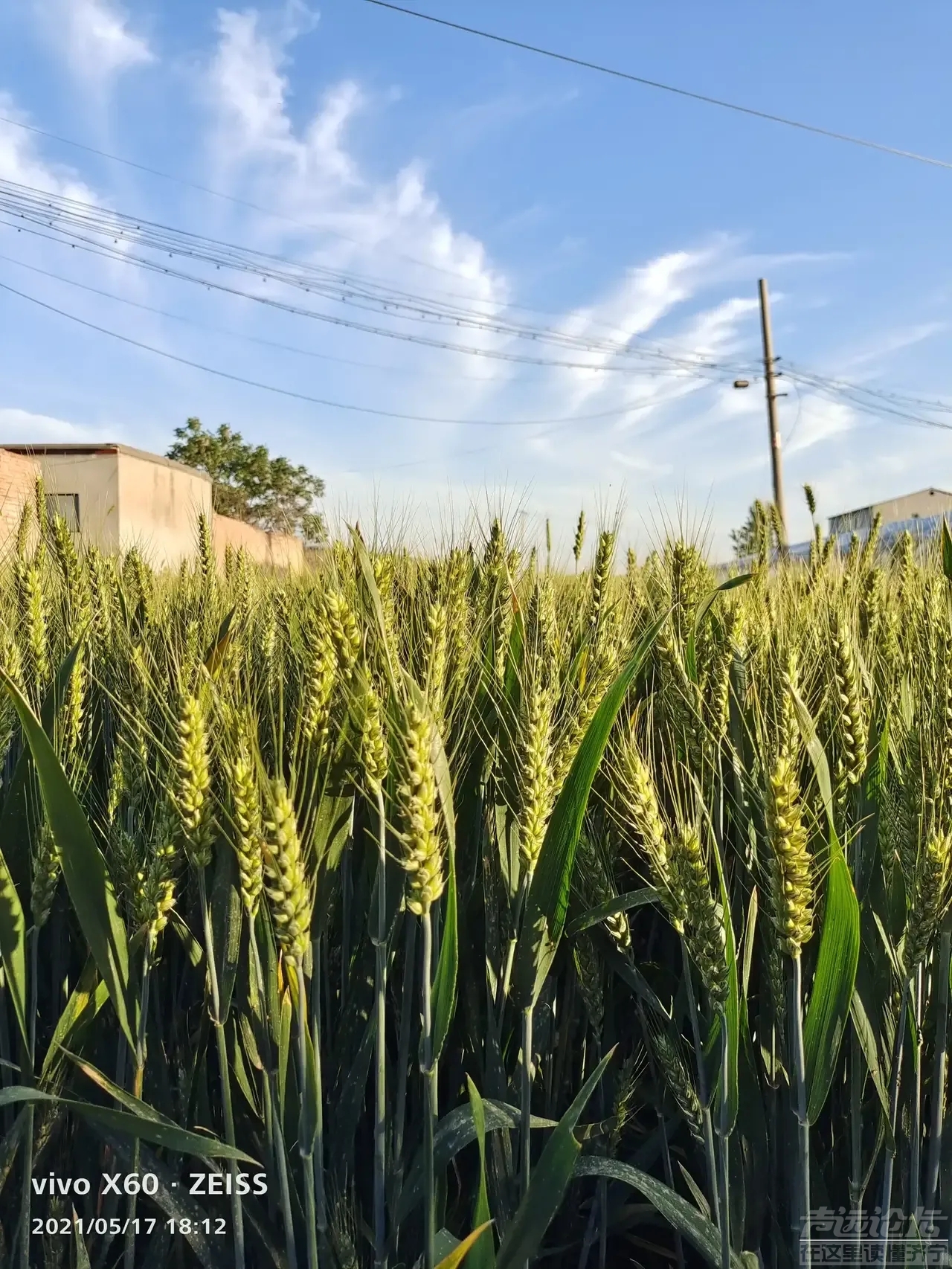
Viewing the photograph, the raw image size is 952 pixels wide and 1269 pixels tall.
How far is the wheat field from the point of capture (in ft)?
2.61

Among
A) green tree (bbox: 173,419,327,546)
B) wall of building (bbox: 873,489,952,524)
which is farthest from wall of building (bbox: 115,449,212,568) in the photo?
wall of building (bbox: 873,489,952,524)

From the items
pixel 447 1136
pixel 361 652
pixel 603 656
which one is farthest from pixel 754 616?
pixel 447 1136

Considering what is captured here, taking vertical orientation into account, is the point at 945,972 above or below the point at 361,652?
below

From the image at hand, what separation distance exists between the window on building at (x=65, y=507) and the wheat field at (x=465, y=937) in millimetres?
814

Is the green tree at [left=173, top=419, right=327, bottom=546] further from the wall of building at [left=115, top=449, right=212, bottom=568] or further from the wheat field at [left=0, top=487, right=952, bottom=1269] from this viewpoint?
the wheat field at [left=0, top=487, right=952, bottom=1269]

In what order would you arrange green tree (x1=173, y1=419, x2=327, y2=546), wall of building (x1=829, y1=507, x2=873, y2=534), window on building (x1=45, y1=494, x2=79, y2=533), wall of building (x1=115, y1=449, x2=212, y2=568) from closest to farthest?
1. window on building (x1=45, y1=494, x2=79, y2=533)
2. wall of building (x1=829, y1=507, x2=873, y2=534)
3. wall of building (x1=115, y1=449, x2=212, y2=568)
4. green tree (x1=173, y1=419, x2=327, y2=546)

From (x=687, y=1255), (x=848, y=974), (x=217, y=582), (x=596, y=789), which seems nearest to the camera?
(x=848, y=974)

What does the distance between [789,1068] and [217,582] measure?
139 centimetres

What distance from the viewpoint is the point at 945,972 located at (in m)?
0.92

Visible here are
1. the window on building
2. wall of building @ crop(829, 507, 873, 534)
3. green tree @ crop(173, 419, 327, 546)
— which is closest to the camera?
the window on building

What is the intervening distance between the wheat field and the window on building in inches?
32.0

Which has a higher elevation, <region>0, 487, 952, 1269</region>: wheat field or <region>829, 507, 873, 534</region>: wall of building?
<region>829, 507, 873, 534</region>: wall of building

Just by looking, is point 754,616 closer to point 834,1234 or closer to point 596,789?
point 596,789

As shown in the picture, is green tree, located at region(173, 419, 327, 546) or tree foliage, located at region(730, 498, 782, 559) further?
green tree, located at region(173, 419, 327, 546)
